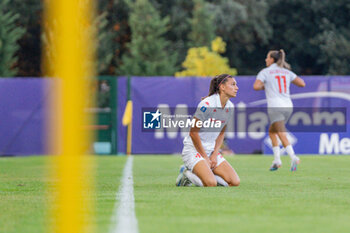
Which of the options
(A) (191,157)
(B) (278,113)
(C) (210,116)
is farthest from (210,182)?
(B) (278,113)

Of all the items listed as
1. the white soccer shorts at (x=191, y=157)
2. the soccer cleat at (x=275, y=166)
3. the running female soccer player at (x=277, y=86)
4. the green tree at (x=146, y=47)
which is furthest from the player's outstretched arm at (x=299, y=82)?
the green tree at (x=146, y=47)

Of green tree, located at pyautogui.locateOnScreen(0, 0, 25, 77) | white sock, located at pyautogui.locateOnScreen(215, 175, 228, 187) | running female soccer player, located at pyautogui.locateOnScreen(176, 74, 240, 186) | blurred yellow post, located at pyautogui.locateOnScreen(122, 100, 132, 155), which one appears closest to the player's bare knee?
running female soccer player, located at pyautogui.locateOnScreen(176, 74, 240, 186)

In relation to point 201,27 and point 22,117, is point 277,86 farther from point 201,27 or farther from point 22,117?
point 201,27

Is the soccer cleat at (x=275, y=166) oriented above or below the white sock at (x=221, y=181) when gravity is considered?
below

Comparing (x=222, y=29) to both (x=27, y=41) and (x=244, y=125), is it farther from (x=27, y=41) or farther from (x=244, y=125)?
(x=244, y=125)

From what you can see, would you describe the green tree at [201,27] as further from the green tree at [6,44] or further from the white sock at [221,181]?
the white sock at [221,181]

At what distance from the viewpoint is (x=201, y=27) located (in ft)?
143

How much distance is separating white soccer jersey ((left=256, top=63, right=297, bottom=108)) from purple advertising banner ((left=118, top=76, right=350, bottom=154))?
7.36 meters

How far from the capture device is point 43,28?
4569cm

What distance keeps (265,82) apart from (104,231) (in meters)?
9.51

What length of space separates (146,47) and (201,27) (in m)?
3.81

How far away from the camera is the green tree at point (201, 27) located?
143 ft

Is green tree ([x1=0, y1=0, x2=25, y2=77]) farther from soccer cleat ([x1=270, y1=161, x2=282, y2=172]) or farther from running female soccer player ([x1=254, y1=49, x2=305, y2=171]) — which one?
soccer cleat ([x1=270, y1=161, x2=282, y2=172])

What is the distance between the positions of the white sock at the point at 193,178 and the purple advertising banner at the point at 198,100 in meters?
12.1
